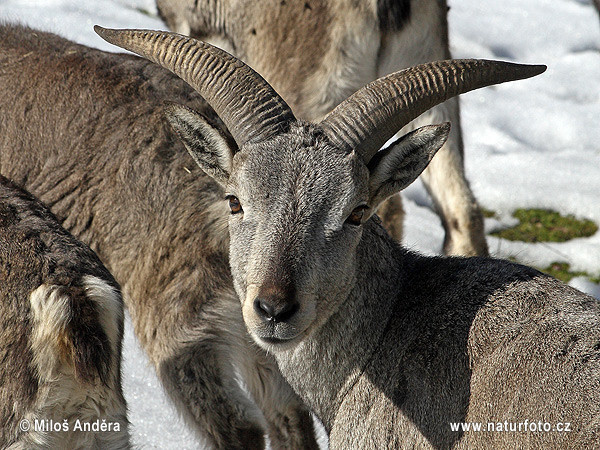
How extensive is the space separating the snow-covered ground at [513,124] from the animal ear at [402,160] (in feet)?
8.61

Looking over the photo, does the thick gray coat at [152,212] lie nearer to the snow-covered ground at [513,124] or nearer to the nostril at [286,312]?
the snow-covered ground at [513,124]

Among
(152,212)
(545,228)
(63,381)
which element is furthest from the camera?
(545,228)

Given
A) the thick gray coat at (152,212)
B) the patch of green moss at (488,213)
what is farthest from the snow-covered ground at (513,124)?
the thick gray coat at (152,212)

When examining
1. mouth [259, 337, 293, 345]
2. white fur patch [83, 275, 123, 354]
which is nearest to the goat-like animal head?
mouth [259, 337, 293, 345]

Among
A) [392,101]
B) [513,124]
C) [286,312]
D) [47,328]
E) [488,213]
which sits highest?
[513,124]

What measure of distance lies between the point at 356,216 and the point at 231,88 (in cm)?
99

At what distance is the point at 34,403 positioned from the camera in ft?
13.3

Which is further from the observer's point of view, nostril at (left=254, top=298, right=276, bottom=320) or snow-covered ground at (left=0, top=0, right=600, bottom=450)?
snow-covered ground at (left=0, top=0, right=600, bottom=450)

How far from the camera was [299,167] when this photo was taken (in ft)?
14.8

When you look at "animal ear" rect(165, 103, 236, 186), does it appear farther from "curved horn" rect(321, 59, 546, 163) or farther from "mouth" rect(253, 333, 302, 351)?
"mouth" rect(253, 333, 302, 351)

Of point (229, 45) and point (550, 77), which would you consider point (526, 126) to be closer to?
point (550, 77)

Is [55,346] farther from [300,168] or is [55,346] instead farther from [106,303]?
[300,168]

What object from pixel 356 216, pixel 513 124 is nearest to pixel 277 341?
pixel 356 216

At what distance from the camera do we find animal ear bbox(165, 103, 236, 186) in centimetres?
490
